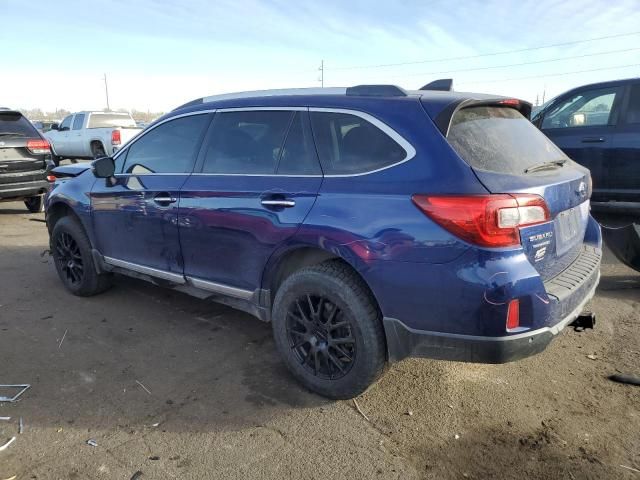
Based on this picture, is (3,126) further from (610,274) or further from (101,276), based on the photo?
(610,274)

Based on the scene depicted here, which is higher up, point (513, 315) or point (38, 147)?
point (38, 147)

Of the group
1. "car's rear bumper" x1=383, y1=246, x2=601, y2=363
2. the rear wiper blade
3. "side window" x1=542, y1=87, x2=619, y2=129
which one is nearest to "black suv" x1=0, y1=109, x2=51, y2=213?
"car's rear bumper" x1=383, y1=246, x2=601, y2=363

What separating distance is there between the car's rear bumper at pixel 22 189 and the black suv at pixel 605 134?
8275 mm

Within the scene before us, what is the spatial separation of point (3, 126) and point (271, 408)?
Result: 26.5ft

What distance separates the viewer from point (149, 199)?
13.1 feet

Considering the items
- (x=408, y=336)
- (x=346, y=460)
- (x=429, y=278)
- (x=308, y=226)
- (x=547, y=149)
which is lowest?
(x=346, y=460)

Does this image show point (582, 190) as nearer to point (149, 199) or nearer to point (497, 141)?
point (497, 141)

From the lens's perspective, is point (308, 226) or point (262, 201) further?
point (262, 201)

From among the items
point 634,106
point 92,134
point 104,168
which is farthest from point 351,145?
point 92,134

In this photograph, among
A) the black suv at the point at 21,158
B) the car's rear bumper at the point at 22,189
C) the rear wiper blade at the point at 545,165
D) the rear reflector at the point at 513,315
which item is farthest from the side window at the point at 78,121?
the rear reflector at the point at 513,315

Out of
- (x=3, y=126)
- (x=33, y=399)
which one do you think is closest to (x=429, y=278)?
(x=33, y=399)

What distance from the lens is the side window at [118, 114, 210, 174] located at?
3857 millimetres

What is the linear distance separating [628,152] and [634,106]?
60cm

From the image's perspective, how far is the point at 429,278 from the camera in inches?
100
